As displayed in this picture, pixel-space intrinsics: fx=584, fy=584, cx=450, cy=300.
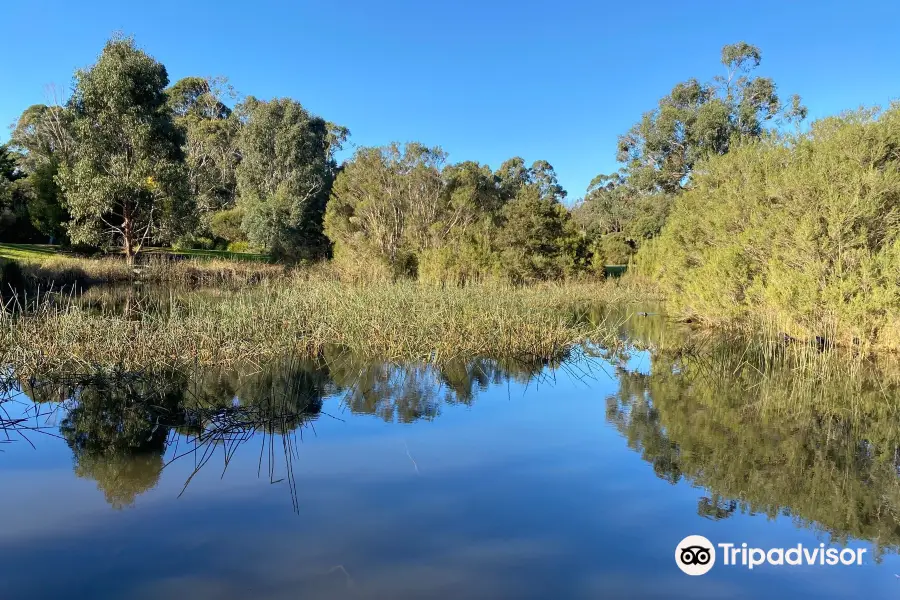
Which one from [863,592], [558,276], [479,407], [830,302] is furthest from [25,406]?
[558,276]

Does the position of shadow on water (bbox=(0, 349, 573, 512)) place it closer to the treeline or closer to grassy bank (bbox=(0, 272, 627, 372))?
grassy bank (bbox=(0, 272, 627, 372))

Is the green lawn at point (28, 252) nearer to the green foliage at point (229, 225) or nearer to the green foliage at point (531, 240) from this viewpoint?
the green foliage at point (229, 225)

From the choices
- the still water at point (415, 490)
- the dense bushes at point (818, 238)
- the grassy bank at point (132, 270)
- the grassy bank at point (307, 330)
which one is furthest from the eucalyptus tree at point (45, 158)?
the dense bushes at point (818, 238)

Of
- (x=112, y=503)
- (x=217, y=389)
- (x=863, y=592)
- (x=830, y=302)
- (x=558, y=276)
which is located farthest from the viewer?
(x=558, y=276)

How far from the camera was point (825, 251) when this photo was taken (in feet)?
31.5

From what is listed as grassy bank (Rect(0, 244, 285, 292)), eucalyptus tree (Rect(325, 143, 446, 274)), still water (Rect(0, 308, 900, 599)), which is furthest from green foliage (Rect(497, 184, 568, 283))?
still water (Rect(0, 308, 900, 599))

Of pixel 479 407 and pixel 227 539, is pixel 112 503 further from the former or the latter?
pixel 479 407

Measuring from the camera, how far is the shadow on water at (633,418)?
4.42m

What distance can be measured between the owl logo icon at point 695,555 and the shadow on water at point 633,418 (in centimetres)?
41

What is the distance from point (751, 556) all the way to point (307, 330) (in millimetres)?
7263

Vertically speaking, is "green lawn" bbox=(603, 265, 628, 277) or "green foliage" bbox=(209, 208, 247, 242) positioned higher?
"green foliage" bbox=(209, 208, 247, 242)

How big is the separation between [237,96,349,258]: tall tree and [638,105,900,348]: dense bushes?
2177 cm

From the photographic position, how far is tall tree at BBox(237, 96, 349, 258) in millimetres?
30734

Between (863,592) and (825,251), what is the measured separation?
788 centimetres
